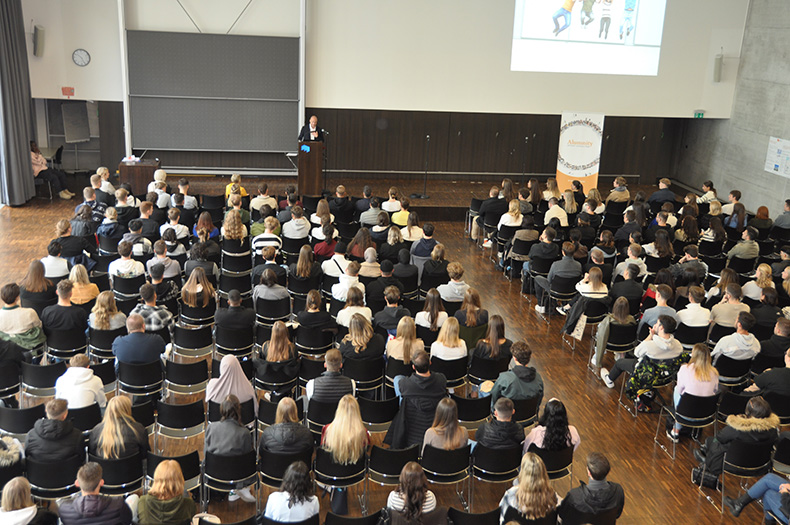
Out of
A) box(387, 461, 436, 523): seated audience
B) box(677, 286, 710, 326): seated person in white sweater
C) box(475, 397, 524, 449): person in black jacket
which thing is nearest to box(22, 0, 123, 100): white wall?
box(677, 286, 710, 326): seated person in white sweater

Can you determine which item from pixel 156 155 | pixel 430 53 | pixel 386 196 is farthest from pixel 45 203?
pixel 430 53

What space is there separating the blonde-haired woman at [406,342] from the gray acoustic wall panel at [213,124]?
1054cm

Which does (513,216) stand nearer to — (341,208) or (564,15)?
(341,208)

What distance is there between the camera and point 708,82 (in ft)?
60.5

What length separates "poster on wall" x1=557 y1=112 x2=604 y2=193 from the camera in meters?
17.3

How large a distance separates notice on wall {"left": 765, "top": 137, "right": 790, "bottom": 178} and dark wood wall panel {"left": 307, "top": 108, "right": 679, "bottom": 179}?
3234 mm

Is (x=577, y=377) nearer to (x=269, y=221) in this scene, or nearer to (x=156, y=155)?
(x=269, y=221)

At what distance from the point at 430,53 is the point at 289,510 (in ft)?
45.6

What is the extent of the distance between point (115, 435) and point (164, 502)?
3.06 feet

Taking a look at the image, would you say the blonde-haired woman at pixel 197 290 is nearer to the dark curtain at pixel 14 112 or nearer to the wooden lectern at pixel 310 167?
the wooden lectern at pixel 310 167

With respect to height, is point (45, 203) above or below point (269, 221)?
below

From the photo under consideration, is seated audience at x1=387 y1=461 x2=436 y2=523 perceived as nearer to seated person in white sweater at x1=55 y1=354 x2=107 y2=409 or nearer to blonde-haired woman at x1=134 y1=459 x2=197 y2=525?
blonde-haired woman at x1=134 y1=459 x2=197 y2=525

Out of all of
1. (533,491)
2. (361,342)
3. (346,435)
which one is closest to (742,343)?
(533,491)

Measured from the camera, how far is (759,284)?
998 centimetres
